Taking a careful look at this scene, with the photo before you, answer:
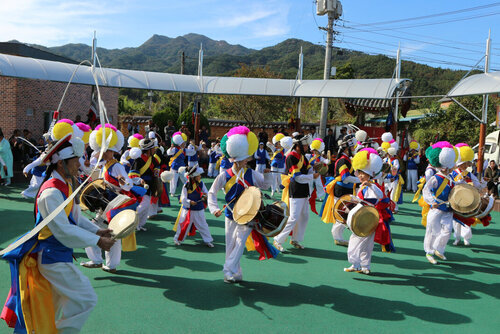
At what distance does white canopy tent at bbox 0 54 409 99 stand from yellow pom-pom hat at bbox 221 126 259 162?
1076 cm

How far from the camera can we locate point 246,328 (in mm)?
4051

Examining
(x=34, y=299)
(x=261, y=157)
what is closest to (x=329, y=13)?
(x=261, y=157)

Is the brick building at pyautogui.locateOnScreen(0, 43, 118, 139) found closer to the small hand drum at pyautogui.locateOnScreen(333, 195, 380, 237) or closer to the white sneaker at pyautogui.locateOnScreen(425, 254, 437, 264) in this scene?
the small hand drum at pyautogui.locateOnScreen(333, 195, 380, 237)

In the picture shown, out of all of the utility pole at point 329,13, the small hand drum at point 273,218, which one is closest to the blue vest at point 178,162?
the small hand drum at point 273,218

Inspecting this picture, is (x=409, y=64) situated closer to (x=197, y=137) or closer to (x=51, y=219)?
(x=197, y=137)

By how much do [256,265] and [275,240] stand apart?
0.89 m

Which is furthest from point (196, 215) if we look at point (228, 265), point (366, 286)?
point (366, 286)

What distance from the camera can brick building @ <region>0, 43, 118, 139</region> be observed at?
19.0 metres

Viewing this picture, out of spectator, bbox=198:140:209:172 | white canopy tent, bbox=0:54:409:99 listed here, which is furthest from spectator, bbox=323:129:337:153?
spectator, bbox=198:140:209:172

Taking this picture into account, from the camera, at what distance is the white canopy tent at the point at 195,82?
1457cm

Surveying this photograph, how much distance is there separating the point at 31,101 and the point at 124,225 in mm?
19152

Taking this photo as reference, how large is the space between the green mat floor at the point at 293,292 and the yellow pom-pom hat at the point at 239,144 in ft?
5.34

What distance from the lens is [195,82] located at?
60.1 feet

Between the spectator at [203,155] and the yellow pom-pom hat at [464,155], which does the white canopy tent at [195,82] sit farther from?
the yellow pom-pom hat at [464,155]
